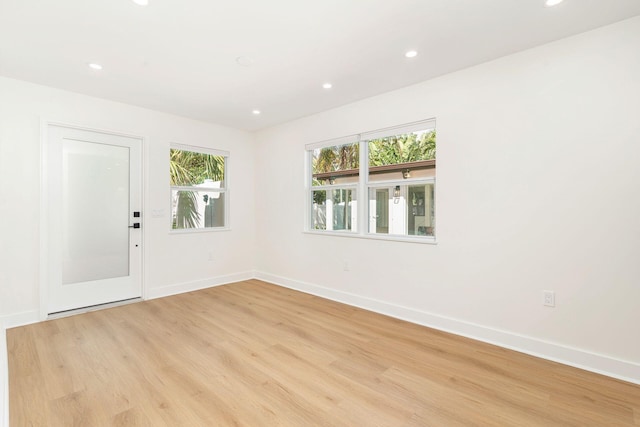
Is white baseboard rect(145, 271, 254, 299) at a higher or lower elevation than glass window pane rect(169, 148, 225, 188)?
lower

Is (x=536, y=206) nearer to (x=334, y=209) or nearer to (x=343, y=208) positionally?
(x=343, y=208)

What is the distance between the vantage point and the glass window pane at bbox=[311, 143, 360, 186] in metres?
4.12

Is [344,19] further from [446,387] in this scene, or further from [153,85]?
[446,387]

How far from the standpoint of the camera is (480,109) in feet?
9.52

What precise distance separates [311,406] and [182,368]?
112 centimetres

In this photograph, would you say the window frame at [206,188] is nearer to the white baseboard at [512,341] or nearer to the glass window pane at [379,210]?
the white baseboard at [512,341]

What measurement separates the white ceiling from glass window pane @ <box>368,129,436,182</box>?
1.99 feet

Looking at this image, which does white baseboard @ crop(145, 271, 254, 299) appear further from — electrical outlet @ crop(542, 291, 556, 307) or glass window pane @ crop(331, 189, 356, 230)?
electrical outlet @ crop(542, 291, 556, 307)

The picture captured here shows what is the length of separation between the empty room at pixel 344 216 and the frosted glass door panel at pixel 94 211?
0.08 feet

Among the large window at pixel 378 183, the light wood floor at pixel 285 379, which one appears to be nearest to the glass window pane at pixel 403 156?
the large window at pixel 378 183

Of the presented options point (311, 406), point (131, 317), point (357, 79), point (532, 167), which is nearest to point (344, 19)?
point (357, 79)

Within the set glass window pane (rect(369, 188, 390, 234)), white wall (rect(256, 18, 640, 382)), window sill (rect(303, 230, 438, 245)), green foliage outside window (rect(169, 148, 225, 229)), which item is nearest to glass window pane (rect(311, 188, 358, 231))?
window sill (rect(303, 230, 438, 245))

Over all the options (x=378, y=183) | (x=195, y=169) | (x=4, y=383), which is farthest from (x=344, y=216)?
(x=4, y=383)

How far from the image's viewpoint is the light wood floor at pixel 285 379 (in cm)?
182
